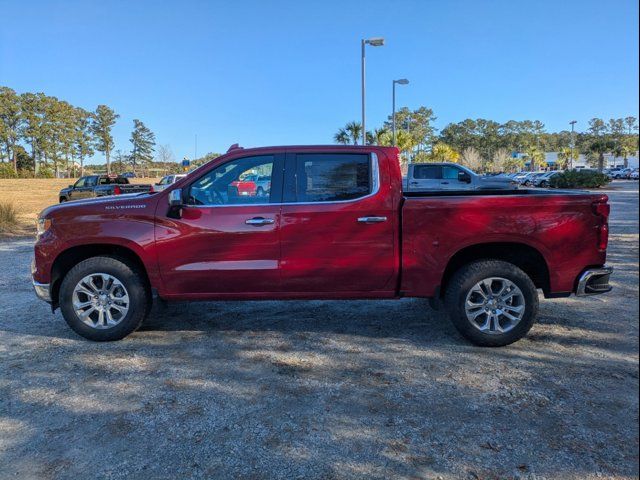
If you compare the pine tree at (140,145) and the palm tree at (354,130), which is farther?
the pine tree at (140,145)

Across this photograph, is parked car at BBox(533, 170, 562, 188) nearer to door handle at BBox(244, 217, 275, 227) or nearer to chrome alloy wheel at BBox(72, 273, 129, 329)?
door handle at BBox(244, 217, 275, 227)

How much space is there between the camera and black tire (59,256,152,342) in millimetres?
4652

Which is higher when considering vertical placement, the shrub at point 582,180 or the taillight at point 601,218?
the shrub at point 582,180

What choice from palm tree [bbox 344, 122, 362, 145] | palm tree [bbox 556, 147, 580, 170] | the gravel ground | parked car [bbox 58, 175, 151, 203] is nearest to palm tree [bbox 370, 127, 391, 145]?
palm tree [bbox 344, 122, 362, 145]

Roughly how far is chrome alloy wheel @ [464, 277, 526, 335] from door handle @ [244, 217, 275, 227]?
6.52ft

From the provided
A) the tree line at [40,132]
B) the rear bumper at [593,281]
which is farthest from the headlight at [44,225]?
the tree line at [40,132]

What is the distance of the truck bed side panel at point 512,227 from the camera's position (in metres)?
4.38

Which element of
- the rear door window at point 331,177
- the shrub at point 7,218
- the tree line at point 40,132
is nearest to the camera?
the rear door window at point 331,177

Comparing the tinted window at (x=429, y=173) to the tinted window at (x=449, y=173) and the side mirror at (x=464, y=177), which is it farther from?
the side mirror at (x=464, y=177)

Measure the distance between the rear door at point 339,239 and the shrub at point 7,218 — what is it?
13.6 meters

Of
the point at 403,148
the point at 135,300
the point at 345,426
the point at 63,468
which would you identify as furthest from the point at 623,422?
the point at 403,148

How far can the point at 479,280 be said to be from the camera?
4.45 m

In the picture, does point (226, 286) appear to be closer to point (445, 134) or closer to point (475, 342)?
point (475, 342)

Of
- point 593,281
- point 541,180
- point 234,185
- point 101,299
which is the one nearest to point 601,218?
point 593,281
